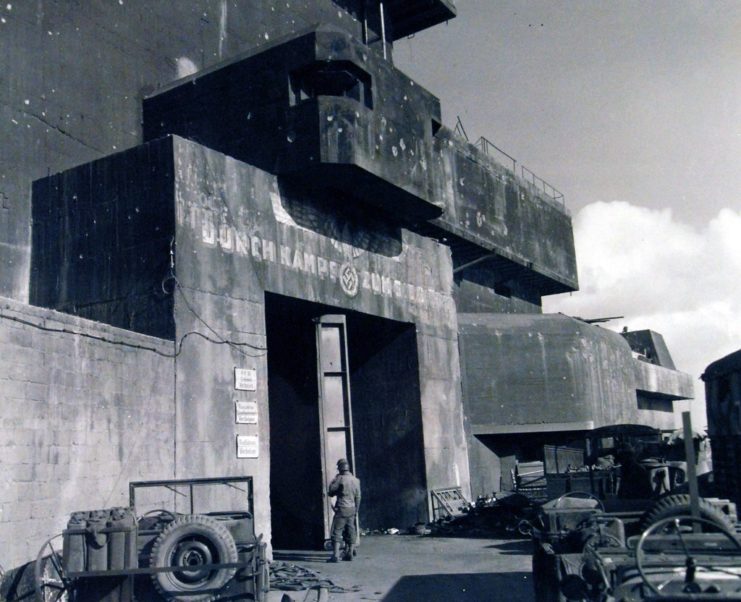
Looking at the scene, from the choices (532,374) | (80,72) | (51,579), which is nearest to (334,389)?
(80,72)

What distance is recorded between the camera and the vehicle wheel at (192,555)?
10406 millimetres

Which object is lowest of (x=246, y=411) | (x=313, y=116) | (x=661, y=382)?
(x=246, y=411)

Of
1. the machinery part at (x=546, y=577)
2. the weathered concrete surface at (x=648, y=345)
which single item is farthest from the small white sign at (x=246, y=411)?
the weathered concrete surface at (x=648, y=345)

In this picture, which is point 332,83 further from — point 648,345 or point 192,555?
point 648,345

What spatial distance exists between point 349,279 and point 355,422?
17.7 ft

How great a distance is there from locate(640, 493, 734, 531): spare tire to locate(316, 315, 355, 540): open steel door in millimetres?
11041

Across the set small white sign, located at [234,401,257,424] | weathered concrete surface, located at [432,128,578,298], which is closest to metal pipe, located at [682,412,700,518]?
small white sign, located at [234,401,257,424]

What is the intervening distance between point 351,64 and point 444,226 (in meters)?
13.7

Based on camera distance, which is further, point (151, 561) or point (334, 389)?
point (334, 389)

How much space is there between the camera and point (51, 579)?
35.5 ft

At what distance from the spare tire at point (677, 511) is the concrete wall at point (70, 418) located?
8.64 m

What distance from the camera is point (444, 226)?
1308 inches

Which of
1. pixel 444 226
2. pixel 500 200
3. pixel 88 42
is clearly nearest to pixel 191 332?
pixel 88 42

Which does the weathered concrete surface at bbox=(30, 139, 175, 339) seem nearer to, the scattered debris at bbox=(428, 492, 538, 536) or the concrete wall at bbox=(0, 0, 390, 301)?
the concrete wall at bbox=(0, 0, 390, 301)
